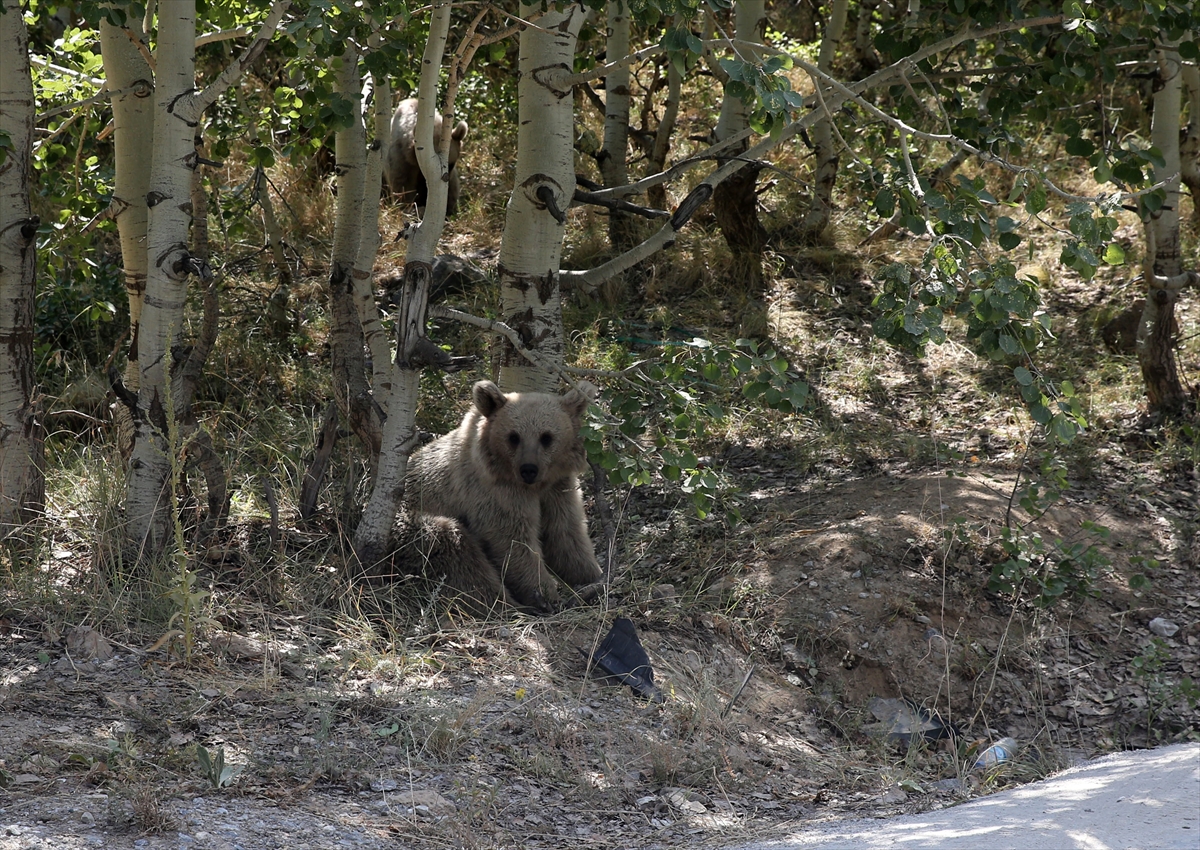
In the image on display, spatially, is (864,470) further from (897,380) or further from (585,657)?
(585,657)

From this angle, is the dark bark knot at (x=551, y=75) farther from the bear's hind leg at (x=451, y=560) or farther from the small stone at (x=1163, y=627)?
the small stone at (x=1163, y=627)

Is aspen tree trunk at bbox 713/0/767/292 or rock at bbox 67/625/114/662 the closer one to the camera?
rock at bbox 67/625/114/662

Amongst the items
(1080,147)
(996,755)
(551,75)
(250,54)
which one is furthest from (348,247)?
(996,755)

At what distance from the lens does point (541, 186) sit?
207 inches

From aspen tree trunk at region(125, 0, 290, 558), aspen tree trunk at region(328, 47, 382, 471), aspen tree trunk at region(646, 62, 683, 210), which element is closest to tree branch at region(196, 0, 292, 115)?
aspen tree trunk at region(125, 0, 290, 558)

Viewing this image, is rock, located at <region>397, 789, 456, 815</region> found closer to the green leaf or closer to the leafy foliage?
the leafy foliage

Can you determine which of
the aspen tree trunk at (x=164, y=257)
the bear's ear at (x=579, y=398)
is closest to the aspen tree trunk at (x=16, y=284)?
the aspen tree trunk at (x=164, y=257)

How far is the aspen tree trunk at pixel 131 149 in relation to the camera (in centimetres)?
509

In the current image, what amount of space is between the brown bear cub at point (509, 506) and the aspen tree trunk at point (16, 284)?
5.62 feet

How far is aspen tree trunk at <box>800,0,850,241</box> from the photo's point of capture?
850cm

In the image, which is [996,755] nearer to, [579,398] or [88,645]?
[579,398]

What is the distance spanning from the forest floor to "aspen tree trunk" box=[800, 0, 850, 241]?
301 cm

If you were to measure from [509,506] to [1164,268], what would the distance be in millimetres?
4456

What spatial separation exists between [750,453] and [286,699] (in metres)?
4.02
